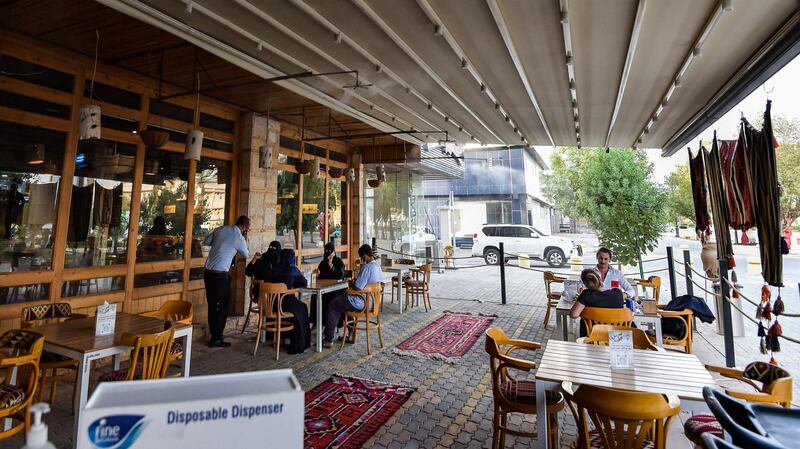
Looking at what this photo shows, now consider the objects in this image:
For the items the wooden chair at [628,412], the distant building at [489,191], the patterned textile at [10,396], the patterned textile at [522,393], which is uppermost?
the distant building at [489,191]

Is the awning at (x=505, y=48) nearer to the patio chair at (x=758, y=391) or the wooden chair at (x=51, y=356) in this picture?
the patio chair at (x=758, y=391)

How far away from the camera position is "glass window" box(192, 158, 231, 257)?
559 centimetres

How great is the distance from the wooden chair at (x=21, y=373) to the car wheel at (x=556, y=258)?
14.1 meters

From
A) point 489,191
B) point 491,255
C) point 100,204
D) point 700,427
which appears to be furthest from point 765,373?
point 489,191

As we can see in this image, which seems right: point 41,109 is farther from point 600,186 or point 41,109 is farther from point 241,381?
point 600,186

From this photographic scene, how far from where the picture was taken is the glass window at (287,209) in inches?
274

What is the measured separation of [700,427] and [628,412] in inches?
35.1

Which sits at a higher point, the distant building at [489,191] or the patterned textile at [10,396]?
the distant building at [489,191]

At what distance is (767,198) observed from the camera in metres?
2.98

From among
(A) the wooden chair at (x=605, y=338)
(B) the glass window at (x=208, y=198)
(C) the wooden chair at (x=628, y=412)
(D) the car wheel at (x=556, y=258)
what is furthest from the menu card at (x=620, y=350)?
(D) the car wheel at (x=556, y=258)

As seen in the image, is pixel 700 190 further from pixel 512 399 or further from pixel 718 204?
pixel 512 399

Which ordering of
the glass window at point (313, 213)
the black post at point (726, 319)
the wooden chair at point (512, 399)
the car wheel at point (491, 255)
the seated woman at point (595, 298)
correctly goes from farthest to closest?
the car wheel at point (491, 255)
the glass window at point (313, 213)
the black post at point (726, 319)
the seated woman at point (595, 298)
the wooden chair at point (512, 399)

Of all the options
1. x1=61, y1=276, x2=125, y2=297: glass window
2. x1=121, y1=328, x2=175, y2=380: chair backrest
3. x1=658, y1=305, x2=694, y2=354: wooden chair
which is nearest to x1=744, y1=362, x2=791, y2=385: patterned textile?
x1=658, y1=305, x2=694, y2=354: wooden chair

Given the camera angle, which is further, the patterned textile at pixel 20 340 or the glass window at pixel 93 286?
the glass window at pixel 93 286
